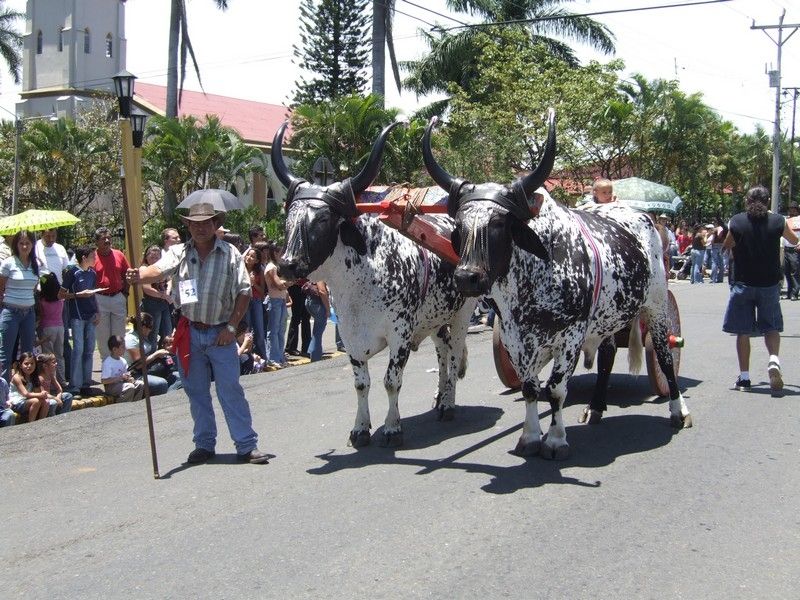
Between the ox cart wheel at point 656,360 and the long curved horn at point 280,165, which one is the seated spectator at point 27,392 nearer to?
the long curved horn at point 280,165

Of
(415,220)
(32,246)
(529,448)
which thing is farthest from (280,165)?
(32,246)

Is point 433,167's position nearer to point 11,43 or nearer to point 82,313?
point 82,313

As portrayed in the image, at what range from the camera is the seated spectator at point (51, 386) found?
10.1 m

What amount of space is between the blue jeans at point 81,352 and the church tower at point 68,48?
39155 millimetres

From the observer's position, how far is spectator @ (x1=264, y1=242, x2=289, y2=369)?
13.2 metres

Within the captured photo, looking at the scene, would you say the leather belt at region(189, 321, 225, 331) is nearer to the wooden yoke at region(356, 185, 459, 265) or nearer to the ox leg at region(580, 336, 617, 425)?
the wooden yoke at region(356, 185, 459, 265)

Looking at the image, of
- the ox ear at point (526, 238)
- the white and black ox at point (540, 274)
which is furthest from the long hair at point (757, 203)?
the ox ear at point (526, 238)

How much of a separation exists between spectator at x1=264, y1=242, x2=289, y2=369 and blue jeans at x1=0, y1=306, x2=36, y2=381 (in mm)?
3478

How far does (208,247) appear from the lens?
7.16 meters

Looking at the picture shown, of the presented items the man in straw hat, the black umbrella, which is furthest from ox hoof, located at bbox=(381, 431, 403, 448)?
the black umbrella

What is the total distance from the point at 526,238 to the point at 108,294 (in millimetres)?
7359

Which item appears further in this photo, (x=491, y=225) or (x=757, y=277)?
(x=757, y=277)

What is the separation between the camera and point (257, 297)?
13.1 metres

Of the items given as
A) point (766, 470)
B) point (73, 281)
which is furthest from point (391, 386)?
point (73, 281)
